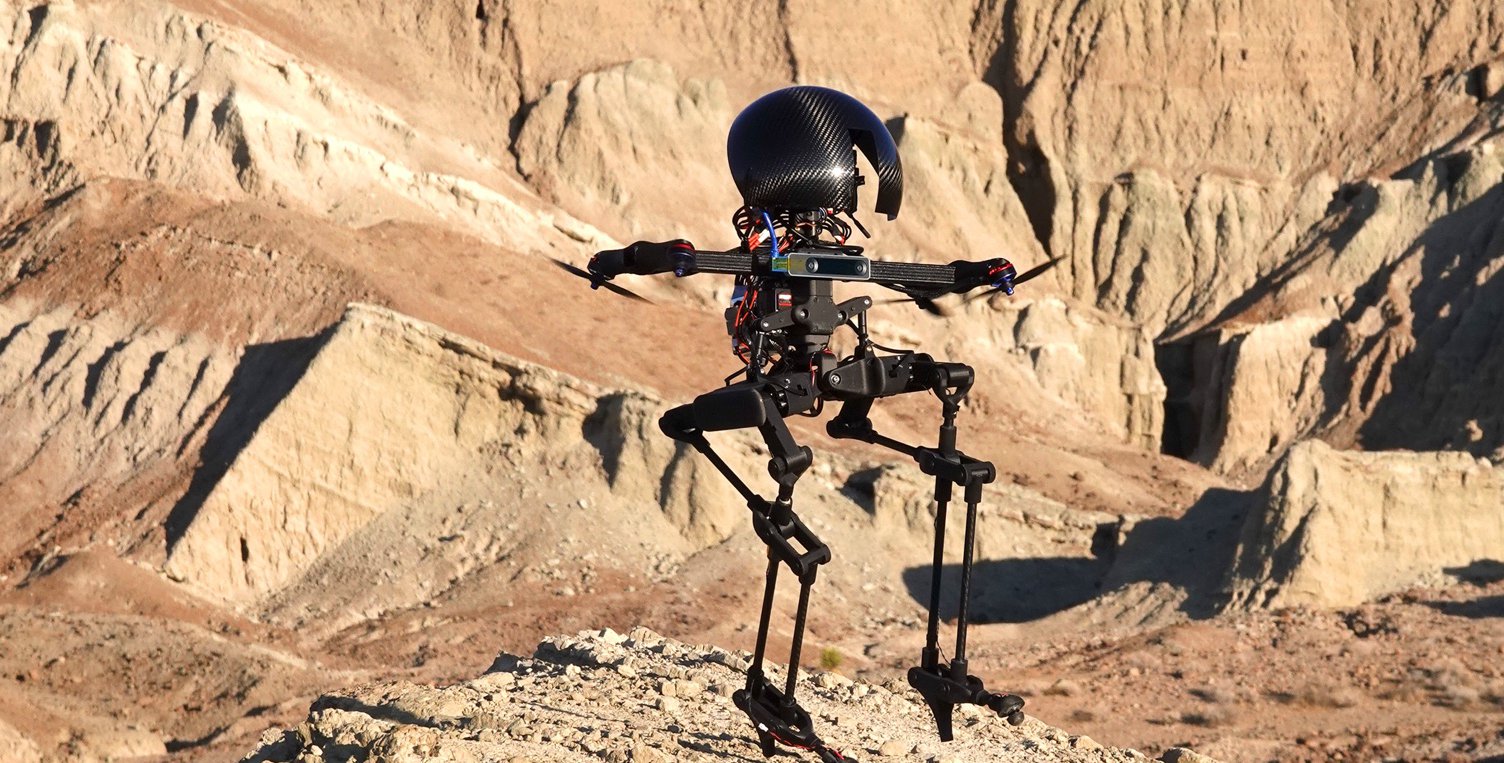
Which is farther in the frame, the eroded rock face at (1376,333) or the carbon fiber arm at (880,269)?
the eroded rock face at (1376,333)

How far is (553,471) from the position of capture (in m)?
29.9

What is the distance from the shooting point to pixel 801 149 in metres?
10.2

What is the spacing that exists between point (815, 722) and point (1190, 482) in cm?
3507

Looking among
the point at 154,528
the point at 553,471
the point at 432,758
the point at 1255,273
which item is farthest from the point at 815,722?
the point at 1255,273

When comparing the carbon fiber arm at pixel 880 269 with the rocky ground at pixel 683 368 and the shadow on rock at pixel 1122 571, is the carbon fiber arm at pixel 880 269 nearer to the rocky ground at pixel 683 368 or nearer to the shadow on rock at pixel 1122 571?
the rocky ground at pixel 683 368

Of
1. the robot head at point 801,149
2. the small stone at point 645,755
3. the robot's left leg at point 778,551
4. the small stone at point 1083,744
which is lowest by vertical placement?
the small stone at point 1083,744

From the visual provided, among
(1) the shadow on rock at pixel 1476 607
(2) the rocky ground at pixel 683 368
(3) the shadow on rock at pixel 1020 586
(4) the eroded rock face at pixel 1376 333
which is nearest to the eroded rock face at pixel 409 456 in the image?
(2) the rocky ground at pixel 683 368

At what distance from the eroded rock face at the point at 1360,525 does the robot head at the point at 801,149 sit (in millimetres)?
18577

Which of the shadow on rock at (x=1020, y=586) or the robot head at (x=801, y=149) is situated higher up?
the robot head at (x=801, y=149)

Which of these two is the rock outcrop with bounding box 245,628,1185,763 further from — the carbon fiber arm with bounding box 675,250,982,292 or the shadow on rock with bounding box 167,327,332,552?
the shadow on rock with bounding box 167,327,332,552

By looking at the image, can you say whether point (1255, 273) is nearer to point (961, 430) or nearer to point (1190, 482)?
point (1190, 482)

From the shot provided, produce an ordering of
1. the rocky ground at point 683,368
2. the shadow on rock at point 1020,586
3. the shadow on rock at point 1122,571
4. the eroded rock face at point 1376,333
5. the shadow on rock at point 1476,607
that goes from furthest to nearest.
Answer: the eroded rock face at point 1376,333 < the shadow on rock at point 1020,586 < the shadow on rock at point 1122,571 < the shadow on rock at point 1476,607 < the rocky ground at point 683,368

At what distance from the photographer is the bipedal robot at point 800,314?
32.7 ft

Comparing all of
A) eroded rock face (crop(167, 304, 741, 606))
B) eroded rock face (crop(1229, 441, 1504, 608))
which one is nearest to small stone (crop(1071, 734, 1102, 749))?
eroded rock face (crop(1229, 441, 1504, 608))
